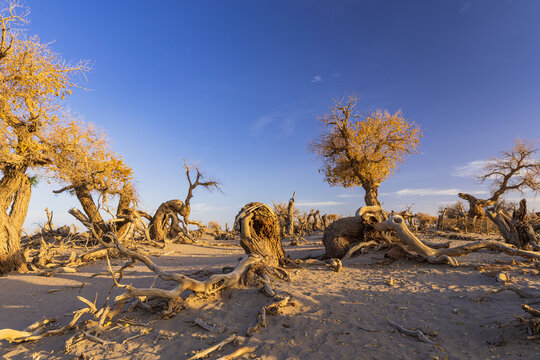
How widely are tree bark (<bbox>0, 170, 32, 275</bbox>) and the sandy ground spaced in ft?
6.31

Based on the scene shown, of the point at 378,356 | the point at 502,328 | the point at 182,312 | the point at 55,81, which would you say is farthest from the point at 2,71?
the point at 502,328

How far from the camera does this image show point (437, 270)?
8.80m

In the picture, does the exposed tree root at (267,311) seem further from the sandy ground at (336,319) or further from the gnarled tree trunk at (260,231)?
the gnarled tree trunk at (260,231)

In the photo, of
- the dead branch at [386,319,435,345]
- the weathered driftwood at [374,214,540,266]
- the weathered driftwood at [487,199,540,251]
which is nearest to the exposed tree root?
the dead branch at [386,319,435,345]

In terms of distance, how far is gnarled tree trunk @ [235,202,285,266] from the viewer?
8.72 metres

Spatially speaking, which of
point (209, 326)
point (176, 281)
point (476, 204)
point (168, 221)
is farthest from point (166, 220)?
point (476, 204)

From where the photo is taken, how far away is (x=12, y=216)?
1129 centimetres

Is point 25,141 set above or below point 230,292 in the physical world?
above

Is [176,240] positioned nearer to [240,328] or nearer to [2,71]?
[2,71]

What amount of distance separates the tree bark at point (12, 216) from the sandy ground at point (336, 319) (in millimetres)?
1922

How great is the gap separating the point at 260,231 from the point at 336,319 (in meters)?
4.21

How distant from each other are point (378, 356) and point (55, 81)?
1377cm

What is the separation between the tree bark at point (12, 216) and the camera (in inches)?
416

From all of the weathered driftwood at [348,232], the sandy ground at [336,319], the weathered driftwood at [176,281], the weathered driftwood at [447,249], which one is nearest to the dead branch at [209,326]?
the sandy ground at [336,319]
